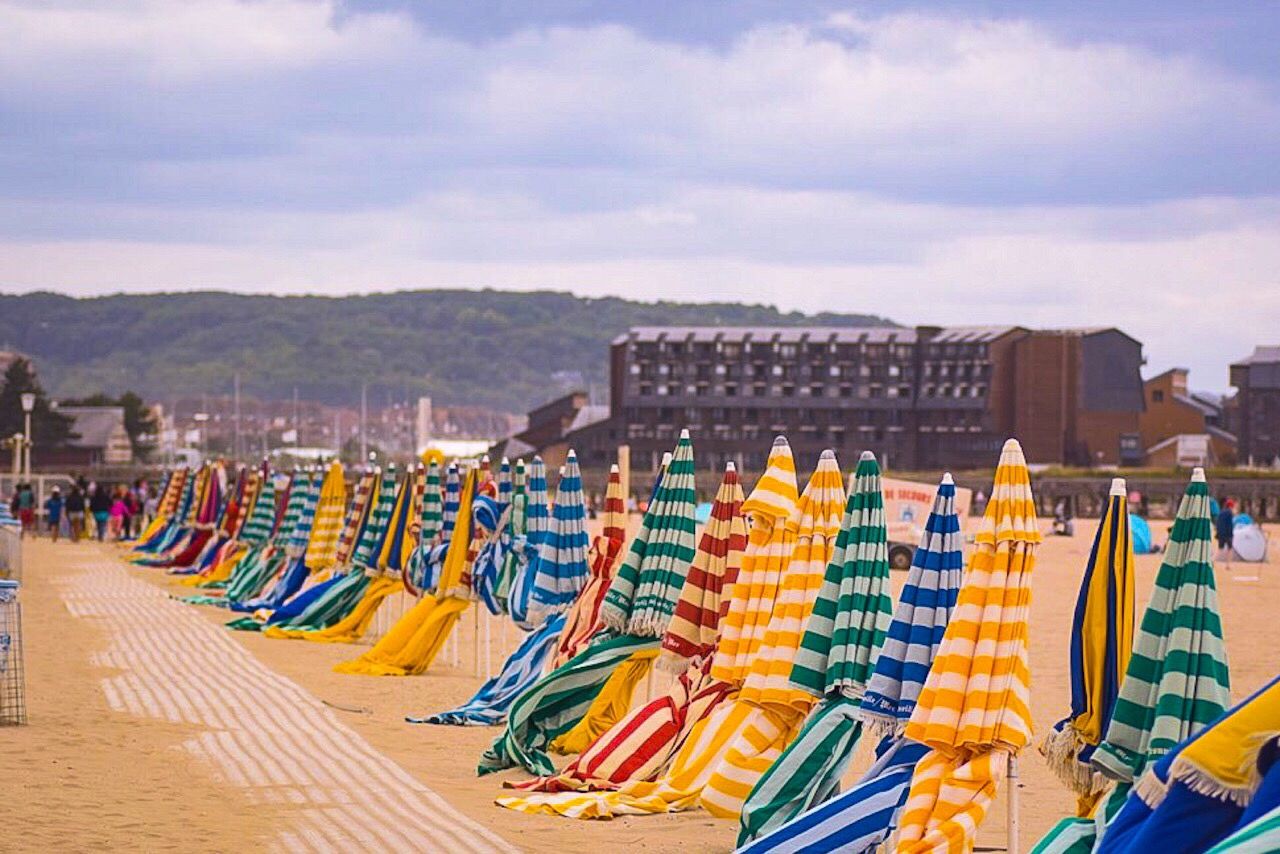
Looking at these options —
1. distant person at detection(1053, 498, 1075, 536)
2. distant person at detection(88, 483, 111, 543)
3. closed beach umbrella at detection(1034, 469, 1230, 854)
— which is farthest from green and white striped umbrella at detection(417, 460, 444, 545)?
distant person at detection(1053, 498, 1075, 536)

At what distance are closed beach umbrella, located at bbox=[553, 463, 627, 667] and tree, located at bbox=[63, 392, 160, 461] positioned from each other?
126555 mm

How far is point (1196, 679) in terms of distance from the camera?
5.45m

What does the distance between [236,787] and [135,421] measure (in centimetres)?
13677

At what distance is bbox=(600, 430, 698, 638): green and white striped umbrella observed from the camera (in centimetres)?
1002

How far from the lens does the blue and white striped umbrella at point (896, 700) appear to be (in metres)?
6.98

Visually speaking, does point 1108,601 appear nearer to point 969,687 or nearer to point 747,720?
point 969,687

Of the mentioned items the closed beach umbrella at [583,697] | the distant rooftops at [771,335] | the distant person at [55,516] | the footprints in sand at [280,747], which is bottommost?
the distant person at [55,516]

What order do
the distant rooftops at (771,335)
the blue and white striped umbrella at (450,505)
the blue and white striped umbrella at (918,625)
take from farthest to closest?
the distant rooftops at (771,335), the blue and white striped umbrella at (450,505), the blue and white striped umbrella at (918,625)

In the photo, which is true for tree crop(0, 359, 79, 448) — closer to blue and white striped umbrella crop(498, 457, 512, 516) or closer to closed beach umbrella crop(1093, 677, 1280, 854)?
blue and white striped umbrella crop(498, 457, 512, 516)

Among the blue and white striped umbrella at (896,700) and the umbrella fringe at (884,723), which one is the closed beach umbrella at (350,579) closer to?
the umbrella fringe at (884,723)

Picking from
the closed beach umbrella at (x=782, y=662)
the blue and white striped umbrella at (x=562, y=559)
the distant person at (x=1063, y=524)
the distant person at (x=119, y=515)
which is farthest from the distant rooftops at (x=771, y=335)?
the closed beach umbrella at (x=782, y=662)

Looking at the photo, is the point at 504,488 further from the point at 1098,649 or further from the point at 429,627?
the point at 1098,649

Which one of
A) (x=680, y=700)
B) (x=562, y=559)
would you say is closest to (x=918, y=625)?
(x=680, y=700)

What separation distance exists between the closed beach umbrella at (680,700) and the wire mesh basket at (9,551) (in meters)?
14.0
